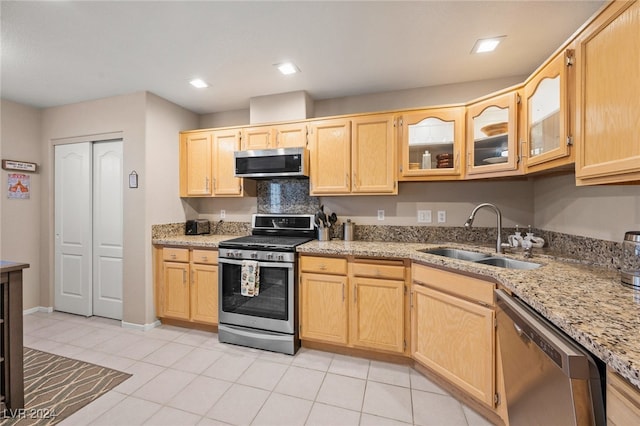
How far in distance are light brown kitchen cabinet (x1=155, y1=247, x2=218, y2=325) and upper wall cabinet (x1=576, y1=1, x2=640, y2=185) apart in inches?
110

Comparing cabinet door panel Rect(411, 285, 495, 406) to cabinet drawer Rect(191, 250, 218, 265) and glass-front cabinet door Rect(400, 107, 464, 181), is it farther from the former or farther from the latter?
cabinet drawer Rect(191, 250, 218, 265)

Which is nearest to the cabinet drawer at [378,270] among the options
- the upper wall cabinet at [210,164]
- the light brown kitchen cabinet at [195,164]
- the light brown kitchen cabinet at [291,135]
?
the light brown kitchen cabinet at [291,135]

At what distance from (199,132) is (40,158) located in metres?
2.07

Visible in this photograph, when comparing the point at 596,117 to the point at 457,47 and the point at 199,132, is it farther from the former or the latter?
the point at 199,132

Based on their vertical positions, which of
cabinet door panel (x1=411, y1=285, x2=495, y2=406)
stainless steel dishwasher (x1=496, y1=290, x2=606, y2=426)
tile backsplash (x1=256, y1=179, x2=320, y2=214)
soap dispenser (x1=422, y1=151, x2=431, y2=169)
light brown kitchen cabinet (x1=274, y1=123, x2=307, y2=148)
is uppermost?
light brown kitchen cabinet (x1=274, y1=123, x2=307, y2=148)

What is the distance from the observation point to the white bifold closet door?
9.99 feet

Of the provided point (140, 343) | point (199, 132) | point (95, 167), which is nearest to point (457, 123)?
point (199, 132)

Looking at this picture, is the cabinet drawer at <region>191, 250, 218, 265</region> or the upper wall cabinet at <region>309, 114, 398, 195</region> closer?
the upper wall cabinet at <region>309, 114, 398, 195</region>

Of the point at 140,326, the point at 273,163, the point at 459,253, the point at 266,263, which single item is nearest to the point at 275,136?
the point at 273,163

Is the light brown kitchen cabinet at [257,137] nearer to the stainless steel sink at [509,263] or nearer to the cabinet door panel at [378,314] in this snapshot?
the cabinet door panel at [378,314]

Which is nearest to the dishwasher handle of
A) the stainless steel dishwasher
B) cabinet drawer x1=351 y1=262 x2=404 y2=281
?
the stainless steel dishwasher

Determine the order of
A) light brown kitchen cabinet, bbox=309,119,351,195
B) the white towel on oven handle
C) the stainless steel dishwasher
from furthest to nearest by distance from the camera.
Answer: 1. light brown kitchen cabinet, bbox=309,119,351,195
2. the white towel on oven handle
3. the stainless steel dishwasher

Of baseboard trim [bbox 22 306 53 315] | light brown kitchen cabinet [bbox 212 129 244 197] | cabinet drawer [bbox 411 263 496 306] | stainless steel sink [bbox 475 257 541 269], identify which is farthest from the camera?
baseboard trim [bbox 22 306 53 315]

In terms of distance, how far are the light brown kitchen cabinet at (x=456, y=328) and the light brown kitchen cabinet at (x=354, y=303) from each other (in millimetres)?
148
